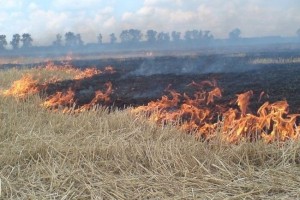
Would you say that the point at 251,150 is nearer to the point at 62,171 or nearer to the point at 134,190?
the point at 134,190

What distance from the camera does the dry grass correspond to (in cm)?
400

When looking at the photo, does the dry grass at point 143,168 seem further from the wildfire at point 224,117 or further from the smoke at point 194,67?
the smoke at point 194,67

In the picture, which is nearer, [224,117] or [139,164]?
[139,164]

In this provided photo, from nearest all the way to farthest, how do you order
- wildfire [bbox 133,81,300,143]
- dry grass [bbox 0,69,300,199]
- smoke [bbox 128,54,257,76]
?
dry grass [bbox 0,69,300,199]
wildfire [bbox 133,81,300,143]
smoke [bbox 128,54,257,76]

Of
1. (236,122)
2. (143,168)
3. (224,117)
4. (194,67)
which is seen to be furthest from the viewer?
(194,67)

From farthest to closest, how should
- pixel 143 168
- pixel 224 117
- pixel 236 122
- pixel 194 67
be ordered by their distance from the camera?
pixel 194 67 < pixel 224 117 < pixel 236 122 < pixel 143 168

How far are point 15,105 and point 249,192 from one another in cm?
564

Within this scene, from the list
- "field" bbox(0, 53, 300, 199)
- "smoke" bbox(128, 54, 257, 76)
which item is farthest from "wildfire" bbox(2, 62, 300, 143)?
"smoke" bbox(128, 54, 257, 76)

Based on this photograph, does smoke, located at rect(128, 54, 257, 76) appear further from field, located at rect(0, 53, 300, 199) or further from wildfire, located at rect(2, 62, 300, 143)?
field, located at rect(0, 53, 300, 199)

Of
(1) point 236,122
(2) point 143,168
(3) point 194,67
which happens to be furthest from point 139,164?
(3) point 194,67

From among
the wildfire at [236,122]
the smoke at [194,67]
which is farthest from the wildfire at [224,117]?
the smoke at [194,67]

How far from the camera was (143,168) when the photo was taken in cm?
459

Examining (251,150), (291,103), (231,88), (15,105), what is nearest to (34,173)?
(251,150)

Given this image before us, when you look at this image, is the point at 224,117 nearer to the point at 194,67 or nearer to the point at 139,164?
the point at 139,164
